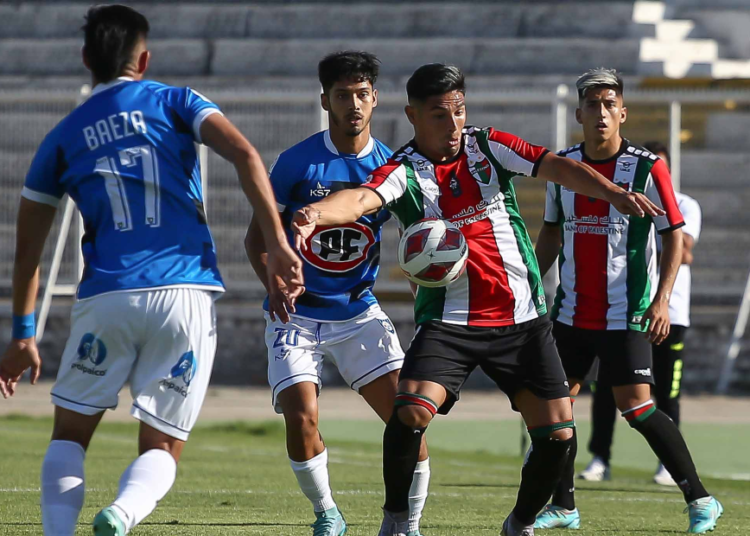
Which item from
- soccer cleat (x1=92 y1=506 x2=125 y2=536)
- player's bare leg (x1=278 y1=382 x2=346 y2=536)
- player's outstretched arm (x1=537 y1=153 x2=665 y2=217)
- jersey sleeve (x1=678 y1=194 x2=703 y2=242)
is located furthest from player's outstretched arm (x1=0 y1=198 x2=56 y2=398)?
jersey sleeve (x1=678 y1=194 x2=703 y2=242)

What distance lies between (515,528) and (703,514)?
1292 mm

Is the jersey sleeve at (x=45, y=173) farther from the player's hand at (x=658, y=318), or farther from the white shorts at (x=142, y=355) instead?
the player's hand at (x=658, y=318)

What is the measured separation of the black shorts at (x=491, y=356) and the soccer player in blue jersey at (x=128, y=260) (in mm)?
1182

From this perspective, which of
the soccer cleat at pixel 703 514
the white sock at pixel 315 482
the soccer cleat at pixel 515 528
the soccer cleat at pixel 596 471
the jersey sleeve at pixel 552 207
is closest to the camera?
the soccer cleat at pixel 515 528

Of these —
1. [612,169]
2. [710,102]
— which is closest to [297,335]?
[612,169]

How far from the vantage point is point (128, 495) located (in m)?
4.07

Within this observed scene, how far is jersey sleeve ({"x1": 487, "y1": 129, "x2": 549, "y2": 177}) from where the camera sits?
5301mm

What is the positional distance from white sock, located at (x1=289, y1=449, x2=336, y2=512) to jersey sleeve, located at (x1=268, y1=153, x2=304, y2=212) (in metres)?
1.20

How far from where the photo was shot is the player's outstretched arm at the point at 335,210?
15.2 feet

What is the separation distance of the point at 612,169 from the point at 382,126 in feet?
30.9

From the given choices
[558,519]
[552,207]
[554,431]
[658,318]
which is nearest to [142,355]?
[554,431]

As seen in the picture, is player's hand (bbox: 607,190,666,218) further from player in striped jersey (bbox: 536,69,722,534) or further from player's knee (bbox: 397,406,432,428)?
player in striped jersey (bbox: 536,69,722,534)

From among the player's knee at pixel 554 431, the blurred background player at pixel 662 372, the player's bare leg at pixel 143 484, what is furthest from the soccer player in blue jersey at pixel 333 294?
the blurred background player at pixel 662 372

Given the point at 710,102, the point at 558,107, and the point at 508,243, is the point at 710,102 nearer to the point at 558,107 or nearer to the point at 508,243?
the point at 558,107
